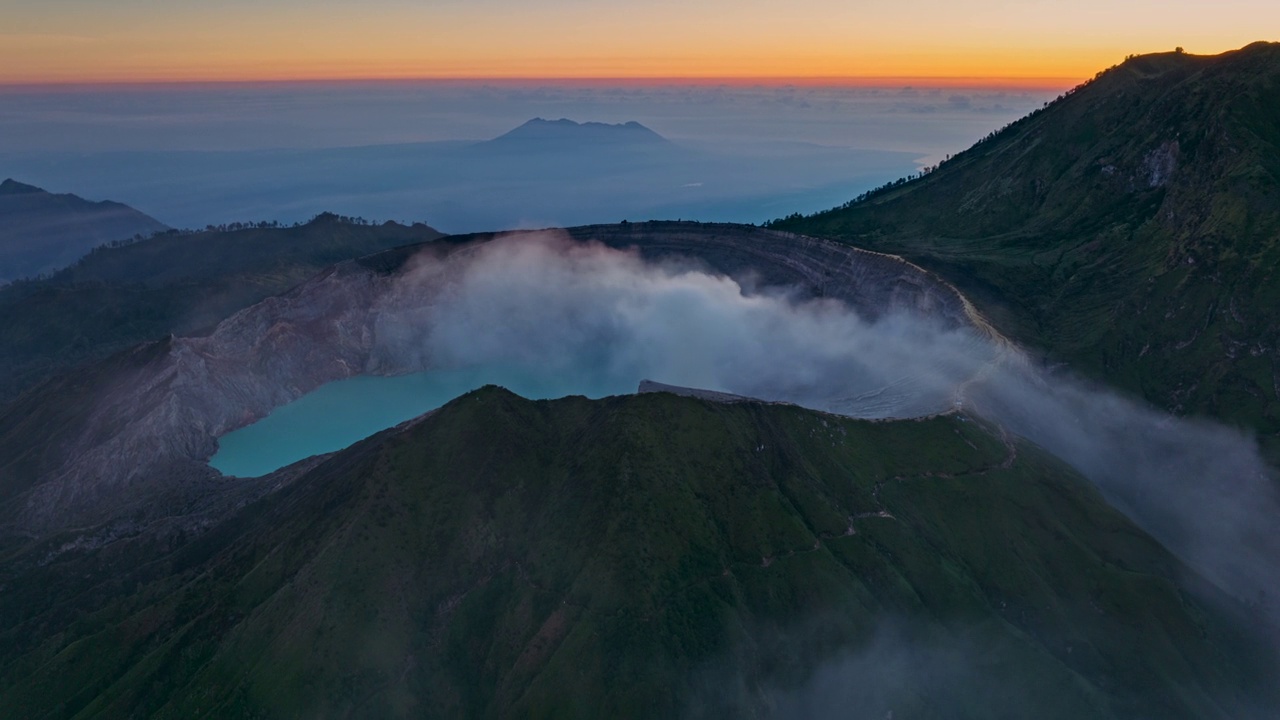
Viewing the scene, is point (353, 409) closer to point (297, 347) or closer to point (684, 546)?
point (297, 347)

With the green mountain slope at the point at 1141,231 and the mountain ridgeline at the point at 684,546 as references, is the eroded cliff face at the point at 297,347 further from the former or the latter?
the green mountain slope at the point at 1141,231

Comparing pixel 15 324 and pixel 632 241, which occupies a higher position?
pixel 632 241

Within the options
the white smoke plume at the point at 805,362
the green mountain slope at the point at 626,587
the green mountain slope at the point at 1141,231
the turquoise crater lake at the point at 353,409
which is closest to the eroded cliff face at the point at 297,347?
the white smoke plume at the point at 805,362

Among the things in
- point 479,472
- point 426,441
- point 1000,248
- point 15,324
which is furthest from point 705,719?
point 15,324

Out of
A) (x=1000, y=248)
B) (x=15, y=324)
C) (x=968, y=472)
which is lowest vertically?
(x=15, y=324)

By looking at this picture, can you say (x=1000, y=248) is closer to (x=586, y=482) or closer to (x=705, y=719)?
(x=586, y=482)
